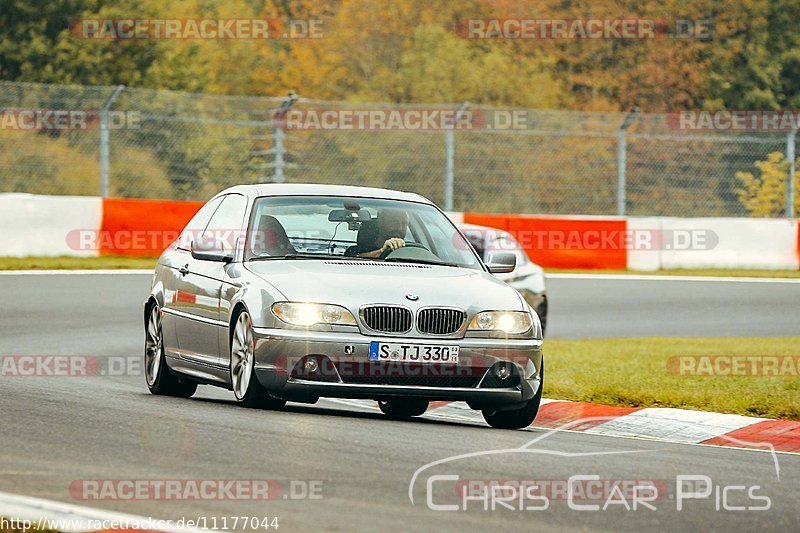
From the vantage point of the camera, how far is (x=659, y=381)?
13.2 meters

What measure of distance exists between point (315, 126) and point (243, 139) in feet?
8.45

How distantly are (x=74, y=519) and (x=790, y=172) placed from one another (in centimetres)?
2393

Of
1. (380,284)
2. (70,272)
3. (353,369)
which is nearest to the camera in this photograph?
(353,369)

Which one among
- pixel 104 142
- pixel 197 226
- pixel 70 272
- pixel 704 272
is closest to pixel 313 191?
pixel 197 226

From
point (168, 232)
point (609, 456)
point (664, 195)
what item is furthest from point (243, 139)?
point (609, 456)

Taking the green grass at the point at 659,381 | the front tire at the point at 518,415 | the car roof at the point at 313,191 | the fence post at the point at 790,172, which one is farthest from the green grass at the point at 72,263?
the front tire at the point at 518,415

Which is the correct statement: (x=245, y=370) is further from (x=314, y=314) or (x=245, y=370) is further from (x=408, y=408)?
(x=408, y=408)

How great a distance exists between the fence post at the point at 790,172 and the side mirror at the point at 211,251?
19.0 meters

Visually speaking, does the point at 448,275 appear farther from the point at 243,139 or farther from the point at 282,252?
the point at 243,139

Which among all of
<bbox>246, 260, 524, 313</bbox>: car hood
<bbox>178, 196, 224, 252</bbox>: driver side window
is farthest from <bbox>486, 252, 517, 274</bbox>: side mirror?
<bbox>178, 196, 224, 252</bbox>: driver side window

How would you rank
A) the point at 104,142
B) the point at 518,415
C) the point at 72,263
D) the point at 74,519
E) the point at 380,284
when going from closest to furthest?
the point at 74,519 < the point at 380,284 < the point at 518,415 < the point at 72,263 < the point at 104,142

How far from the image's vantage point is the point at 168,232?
88.4ft

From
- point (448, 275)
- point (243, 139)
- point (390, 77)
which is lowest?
point (448, 275)

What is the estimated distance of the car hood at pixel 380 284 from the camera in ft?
32.4
